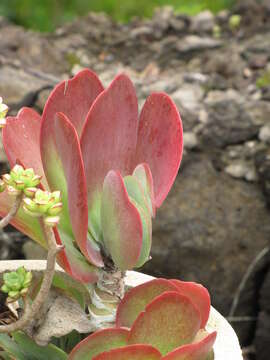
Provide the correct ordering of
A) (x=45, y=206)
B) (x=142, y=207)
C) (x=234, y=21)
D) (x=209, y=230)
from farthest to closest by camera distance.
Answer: (x=234, y=21)
(x=209, y=230)
(x=142, y=207)
(x=45, y=206)

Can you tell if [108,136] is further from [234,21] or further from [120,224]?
[234,21]

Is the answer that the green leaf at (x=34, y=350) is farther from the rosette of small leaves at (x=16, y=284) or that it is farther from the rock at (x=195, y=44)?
the rock at (x=195, y=44)

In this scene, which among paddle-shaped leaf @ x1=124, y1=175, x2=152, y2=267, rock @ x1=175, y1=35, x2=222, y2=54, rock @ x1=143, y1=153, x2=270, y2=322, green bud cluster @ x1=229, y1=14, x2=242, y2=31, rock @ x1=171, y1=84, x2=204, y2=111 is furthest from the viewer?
green bud cluster @ x1=229, y1=14, x2=242, y2=31

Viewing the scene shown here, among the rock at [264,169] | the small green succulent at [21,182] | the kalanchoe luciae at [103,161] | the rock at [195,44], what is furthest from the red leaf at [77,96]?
the rock at [195,44]

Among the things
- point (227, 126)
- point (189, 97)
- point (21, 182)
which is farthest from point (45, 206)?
point (189, 97)

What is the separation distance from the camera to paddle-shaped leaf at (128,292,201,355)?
64cm

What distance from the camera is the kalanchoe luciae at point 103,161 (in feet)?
2.16

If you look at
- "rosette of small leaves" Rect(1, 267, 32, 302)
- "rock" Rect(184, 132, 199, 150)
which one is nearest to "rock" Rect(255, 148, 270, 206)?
"rock" Rect(184, 132, 199, 150)

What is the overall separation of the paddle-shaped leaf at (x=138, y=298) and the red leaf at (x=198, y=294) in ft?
0.04

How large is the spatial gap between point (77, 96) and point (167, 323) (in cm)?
23

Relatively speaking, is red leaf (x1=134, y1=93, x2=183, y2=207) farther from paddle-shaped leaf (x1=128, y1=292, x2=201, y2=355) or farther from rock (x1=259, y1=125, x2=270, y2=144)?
rock (x1=259, y1=125, x2=270, y2=144)

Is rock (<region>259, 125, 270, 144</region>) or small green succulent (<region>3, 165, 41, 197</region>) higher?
small green succulent (<region>3, 165, 41, 197</region>)

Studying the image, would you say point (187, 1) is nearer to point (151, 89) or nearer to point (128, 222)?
point (151, 89)

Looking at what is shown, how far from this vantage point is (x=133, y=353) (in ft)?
2.03
